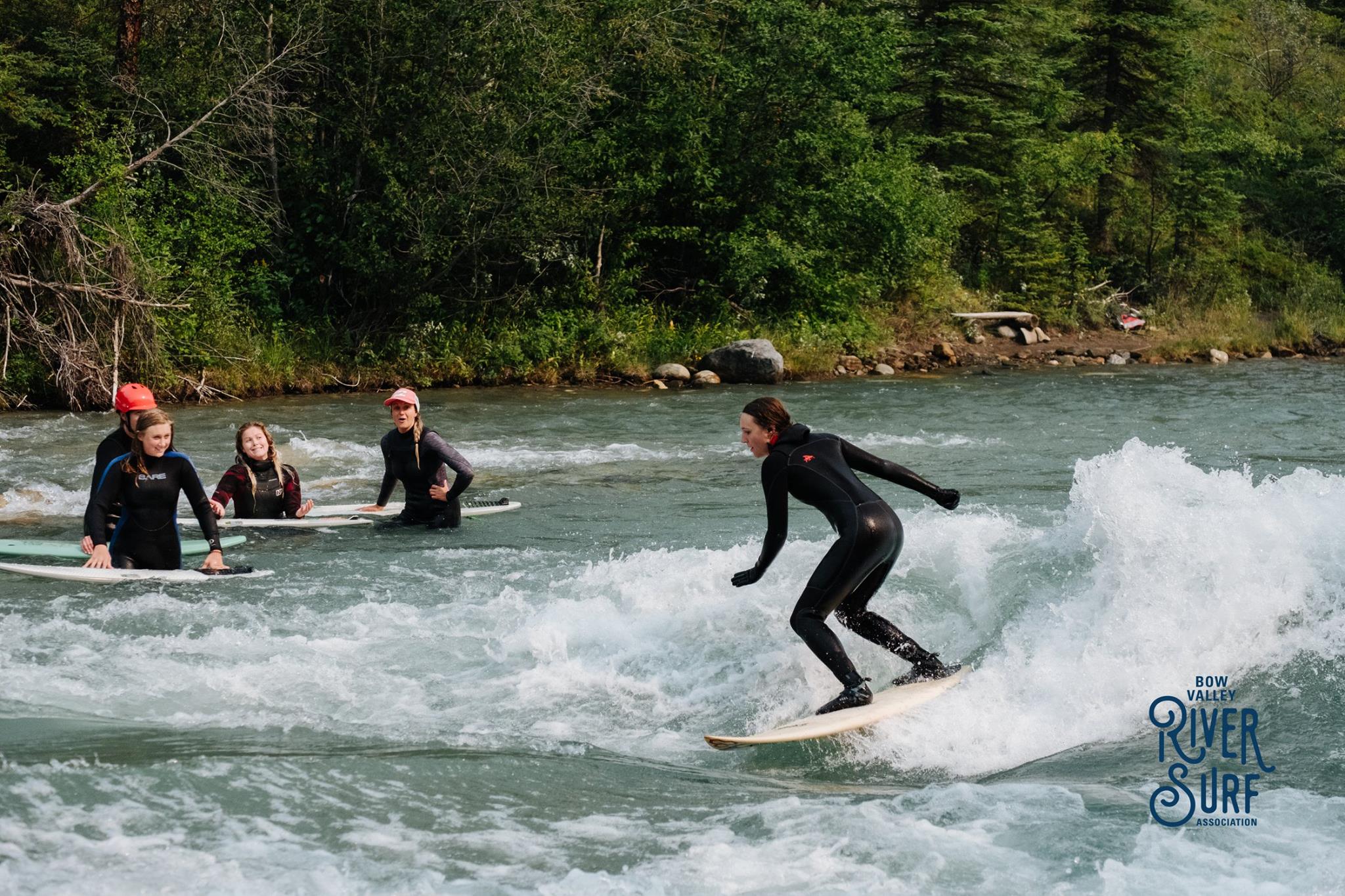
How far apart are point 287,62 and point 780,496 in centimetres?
1805

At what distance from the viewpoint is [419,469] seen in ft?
36.9

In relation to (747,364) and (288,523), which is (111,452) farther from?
(747,364)

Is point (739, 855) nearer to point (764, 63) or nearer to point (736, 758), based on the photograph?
point (736, 758)

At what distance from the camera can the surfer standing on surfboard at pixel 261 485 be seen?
35.9ft

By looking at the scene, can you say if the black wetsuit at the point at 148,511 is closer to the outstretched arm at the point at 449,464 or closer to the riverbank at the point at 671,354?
the outstretched arm at the point at 449,464

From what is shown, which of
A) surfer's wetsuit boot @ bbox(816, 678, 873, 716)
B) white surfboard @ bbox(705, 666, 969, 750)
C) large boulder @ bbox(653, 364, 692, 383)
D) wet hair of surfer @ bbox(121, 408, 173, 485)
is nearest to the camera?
white surfboard @ bbox(705, 666, 969, 750)

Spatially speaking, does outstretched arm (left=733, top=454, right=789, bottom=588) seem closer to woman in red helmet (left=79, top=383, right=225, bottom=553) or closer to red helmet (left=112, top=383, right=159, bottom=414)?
woman in red helmet (left=79, top=383, right=225, bottom=553)

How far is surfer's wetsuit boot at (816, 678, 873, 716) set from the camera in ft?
21.7

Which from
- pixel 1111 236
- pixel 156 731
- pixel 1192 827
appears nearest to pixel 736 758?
pixel 1192 827

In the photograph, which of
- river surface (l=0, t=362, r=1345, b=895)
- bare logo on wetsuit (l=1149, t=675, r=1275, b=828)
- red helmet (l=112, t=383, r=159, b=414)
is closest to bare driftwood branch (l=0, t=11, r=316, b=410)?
river surface (l=0, t=362, r=1345, b=895)

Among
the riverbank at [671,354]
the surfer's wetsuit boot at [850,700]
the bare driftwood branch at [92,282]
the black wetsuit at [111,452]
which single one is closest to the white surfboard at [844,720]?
the surfer's wetsuit boot at [850,700]

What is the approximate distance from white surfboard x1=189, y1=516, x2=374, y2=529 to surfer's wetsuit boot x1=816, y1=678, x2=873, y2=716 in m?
5.90

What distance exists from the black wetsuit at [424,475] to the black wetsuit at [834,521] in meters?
4.53

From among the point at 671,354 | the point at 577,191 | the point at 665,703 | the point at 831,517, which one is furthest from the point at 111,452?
the point at 577,191
